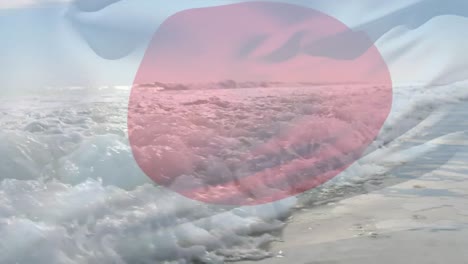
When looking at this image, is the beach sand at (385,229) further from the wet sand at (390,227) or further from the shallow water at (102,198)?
the shallow water at (102,198)

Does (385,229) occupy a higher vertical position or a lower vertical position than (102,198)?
lower

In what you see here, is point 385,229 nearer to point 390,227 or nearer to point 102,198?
point 390,227

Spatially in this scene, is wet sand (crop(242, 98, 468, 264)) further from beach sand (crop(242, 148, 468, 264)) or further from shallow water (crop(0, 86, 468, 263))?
shallow water (crop(0, 86, 468, 263))

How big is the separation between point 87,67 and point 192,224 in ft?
6.50

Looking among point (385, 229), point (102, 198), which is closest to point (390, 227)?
point (385, 229)

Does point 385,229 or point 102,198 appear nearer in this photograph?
point 385,229

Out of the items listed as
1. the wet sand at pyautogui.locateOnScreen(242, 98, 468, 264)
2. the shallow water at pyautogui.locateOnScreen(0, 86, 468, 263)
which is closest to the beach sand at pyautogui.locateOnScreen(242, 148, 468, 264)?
the wet sand at pyautogui.locateOnScreen(242, 98, 468, 264)

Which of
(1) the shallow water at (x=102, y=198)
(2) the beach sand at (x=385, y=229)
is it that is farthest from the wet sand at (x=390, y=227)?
(1) the shallow water at (x=102, y=198)

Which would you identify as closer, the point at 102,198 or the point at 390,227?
the point at 390,227

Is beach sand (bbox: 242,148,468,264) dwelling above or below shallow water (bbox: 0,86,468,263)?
below

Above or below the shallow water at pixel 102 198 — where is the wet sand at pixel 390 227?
below

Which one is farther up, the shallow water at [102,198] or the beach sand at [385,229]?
the shallow water at [102,198]

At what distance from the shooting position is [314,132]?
808cm

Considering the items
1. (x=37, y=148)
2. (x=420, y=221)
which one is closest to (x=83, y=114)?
(x=37, y=148)
